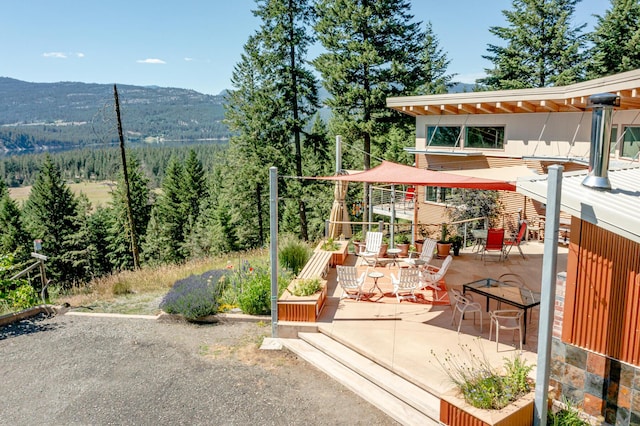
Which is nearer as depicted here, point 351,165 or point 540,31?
point 540,31

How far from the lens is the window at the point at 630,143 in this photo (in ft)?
43.3

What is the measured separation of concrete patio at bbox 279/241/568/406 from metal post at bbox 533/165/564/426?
1.24 meters

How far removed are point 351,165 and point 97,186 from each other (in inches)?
4276

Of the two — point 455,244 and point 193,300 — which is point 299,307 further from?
point 455,244

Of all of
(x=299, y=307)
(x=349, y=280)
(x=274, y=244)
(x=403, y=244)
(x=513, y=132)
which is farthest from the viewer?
(x=513, y=132)

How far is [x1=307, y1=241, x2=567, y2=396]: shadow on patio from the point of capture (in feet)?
20.9

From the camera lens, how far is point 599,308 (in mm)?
4633

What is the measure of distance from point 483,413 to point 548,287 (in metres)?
1.46

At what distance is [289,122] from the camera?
1000 inches

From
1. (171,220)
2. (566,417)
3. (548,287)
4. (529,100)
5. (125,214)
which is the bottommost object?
(171,220)

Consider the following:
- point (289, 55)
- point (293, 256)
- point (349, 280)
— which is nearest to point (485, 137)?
point (293, 256)

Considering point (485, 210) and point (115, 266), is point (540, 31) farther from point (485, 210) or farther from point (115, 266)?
point (115, 266)

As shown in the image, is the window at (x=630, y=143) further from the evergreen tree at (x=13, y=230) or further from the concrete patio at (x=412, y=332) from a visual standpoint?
the evergreen tree at (x=13, y=230)

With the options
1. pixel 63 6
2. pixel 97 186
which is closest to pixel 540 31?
pixel 63 6
